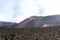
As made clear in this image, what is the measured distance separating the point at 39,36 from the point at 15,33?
142 cm

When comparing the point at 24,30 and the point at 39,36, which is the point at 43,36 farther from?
the point at 24,30

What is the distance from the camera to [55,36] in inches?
570

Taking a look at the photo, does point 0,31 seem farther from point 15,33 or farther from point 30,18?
point 30,18

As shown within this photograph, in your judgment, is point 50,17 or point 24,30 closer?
point 24,30

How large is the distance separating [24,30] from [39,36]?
0.94 m

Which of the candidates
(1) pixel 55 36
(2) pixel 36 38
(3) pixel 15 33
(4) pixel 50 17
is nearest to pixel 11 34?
(3) pixel 15 33

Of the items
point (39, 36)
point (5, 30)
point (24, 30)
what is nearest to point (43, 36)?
point (39, 36)

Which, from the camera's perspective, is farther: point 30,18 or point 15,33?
point 30,18

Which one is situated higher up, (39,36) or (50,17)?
(50,17)

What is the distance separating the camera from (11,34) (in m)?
14.9

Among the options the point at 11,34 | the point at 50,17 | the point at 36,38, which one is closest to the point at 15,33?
the point at 11,34

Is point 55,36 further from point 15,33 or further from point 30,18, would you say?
point 30,18

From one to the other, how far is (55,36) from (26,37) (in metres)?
1.66

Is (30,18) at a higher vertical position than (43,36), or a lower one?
higher
